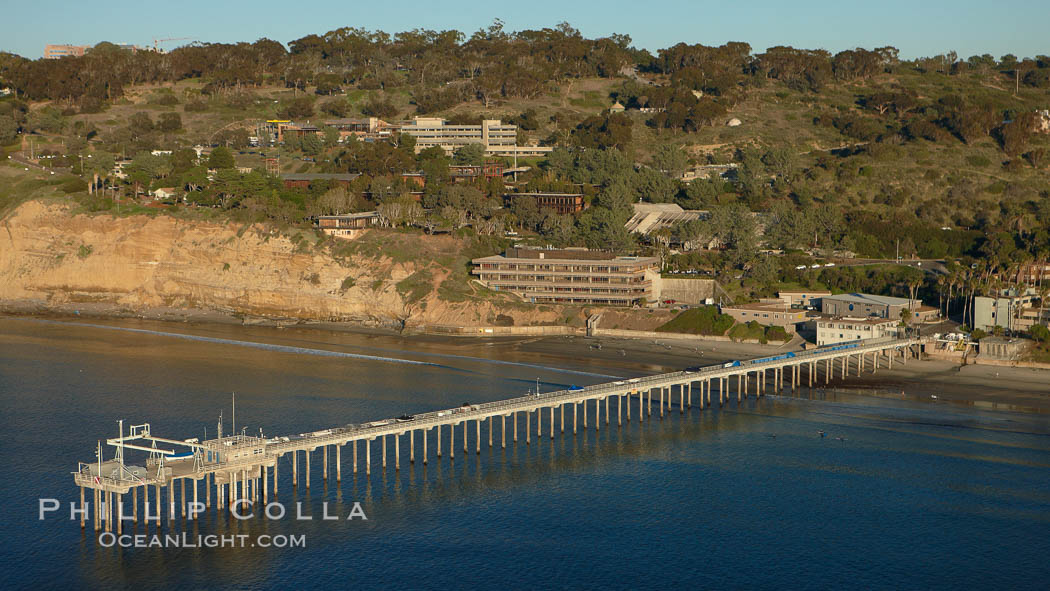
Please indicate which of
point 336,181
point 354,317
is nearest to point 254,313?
point 354,317

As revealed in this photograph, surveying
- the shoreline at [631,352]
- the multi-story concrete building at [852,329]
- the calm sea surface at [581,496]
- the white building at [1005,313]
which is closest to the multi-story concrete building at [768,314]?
the shoreline at [631,352]

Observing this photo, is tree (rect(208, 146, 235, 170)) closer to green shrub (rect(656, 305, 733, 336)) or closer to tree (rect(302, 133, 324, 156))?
tree (rect(302, 133, 324, 156))

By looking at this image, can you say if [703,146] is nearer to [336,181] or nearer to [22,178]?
[336,181]

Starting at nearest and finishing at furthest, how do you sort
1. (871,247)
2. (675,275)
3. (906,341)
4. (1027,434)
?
(1027,434) → (906,341) → (675,275) → (871,247)

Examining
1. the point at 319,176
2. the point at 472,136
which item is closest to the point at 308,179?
the point at 319,176

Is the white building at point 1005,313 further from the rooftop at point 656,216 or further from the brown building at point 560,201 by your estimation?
the brown building at point 560,201

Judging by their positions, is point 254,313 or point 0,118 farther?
point 0,118
